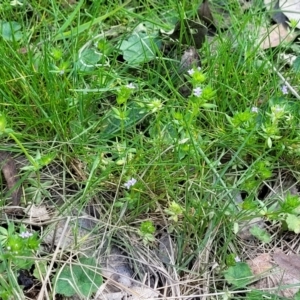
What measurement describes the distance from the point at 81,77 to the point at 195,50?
39 centimetres

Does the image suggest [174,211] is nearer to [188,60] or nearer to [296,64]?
[188,60]

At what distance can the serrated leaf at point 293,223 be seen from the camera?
5.30ft

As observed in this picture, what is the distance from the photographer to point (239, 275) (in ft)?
4.98

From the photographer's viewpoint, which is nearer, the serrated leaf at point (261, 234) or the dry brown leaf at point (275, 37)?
the serrated leaf at point (261, 234)

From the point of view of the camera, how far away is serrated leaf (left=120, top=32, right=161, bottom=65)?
1.90 m

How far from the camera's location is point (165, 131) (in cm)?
170

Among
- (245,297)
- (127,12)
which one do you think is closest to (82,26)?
(127,12)

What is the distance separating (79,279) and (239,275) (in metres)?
0.40

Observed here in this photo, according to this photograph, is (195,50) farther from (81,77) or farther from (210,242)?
(210,242)

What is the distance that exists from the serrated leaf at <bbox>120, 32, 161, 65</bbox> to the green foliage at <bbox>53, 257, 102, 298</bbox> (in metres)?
0.70

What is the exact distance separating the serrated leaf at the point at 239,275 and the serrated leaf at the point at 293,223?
178 mm

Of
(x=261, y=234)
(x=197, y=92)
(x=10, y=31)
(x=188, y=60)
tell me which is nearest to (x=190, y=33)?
(x=188, y=60)

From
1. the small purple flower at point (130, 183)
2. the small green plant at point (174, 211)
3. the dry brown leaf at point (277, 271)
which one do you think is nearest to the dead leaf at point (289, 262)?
the dry brown leaf at point (277, 271)

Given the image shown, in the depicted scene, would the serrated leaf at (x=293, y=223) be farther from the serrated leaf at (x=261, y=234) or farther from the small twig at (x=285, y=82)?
the small twig at (x=285, y=82)
